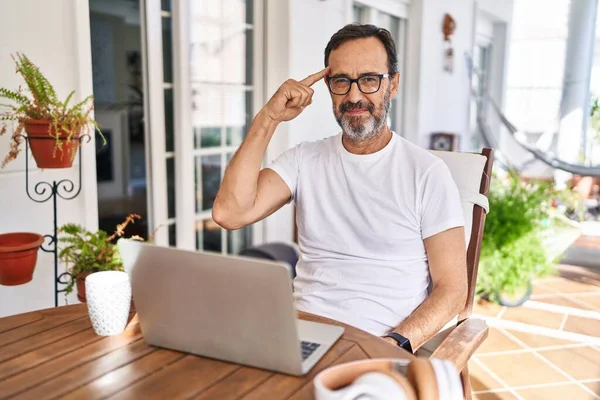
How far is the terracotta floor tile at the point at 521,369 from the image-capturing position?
239 cm

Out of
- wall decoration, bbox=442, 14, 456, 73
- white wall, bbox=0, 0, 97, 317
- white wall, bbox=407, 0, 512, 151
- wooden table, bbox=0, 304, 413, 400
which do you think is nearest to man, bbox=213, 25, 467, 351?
wooden table, bbox=0, 304, 413, 400

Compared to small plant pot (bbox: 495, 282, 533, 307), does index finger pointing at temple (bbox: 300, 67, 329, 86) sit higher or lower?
higher

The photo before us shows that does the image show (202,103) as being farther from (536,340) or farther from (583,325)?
(583,325)

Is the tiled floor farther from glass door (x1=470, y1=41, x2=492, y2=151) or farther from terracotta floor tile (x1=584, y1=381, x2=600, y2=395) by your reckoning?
glass door (x1=470, y1=41, x2=492, y2=151)

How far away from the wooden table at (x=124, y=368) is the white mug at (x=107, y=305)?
0.02 m

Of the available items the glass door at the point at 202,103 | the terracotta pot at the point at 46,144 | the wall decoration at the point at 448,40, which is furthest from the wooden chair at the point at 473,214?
the wall decoration at the point at 448,40

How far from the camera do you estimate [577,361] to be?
8.43 ft

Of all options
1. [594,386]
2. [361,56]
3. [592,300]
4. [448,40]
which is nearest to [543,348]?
[594,386]

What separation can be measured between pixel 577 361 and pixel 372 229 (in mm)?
1683

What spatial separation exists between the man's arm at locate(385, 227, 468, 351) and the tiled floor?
42.9 inches

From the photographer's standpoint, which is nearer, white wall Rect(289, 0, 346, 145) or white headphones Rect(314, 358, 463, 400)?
white headphones Rect(314, 358, 463, 400)

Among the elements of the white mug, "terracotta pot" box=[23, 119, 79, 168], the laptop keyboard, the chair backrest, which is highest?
"terracotta pot" box=[23, 119, 79, 168]

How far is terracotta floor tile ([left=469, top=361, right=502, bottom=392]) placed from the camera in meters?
2.33

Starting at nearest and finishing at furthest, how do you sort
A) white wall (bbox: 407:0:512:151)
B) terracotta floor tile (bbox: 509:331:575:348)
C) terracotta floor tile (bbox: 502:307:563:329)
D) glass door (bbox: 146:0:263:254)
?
glass door (bbox: 146:0:263:254) → terracotta floor tile (bbox: 509:331:575:348) → terracotta floor tile (bbox: 502:307:563:329) → white wall (bbox: 407:0:512:151)
